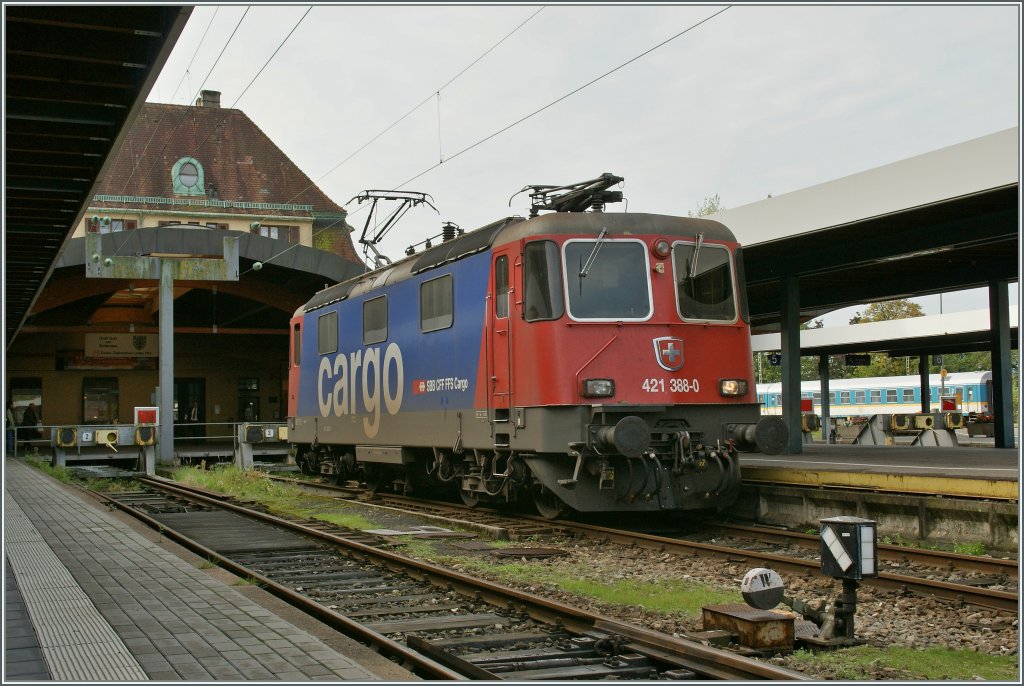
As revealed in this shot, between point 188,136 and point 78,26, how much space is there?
51.1 metres

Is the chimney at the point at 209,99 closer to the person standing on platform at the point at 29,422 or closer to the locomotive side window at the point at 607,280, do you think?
the person standing on platform at the point at 29,422

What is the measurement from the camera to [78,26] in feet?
23.0

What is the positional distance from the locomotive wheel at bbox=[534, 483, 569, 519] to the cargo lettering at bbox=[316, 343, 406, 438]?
310 centimetres

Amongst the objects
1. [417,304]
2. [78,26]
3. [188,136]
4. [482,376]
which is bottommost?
[482,376]

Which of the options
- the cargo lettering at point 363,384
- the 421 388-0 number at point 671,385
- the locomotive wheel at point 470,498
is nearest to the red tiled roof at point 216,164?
the cargo lettering at point 363,384

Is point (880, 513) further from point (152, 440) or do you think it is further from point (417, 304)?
point (152, 440)

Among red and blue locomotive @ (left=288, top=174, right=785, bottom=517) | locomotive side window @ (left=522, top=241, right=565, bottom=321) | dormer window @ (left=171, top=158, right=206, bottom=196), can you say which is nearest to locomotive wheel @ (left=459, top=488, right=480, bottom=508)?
red and blue locomotive @ (left=288, top=174, right=785, bottom=517)

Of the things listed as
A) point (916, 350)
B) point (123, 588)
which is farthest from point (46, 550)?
point (916, 350)

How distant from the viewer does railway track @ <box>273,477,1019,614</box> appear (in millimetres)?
7672

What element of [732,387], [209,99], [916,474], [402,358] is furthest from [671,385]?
[209,99]

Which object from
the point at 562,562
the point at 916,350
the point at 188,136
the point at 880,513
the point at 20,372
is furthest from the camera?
the point at 188,136

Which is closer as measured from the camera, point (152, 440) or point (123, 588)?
point (123, 588)

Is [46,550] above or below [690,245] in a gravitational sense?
below

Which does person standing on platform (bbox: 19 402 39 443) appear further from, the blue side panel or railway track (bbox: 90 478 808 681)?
railway track (bbox: 90 478 808 681)
